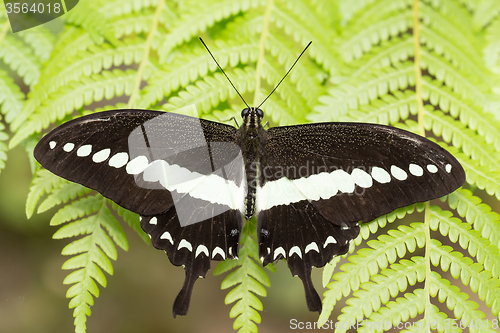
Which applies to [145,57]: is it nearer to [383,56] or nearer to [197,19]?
[197,19]

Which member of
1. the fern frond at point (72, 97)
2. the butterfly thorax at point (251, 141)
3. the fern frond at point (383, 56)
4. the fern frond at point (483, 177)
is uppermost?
the fern frond at point (383, 56)

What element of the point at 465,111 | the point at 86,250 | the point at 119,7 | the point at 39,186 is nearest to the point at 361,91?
the point at 465,111

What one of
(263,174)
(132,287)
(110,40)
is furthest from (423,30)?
(132,287)

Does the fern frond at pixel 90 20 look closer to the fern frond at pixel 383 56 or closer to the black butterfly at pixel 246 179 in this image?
the black butterfly at pixel 246 179

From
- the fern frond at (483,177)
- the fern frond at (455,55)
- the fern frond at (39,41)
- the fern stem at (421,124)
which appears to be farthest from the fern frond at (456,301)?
the fern frond at (39,41)

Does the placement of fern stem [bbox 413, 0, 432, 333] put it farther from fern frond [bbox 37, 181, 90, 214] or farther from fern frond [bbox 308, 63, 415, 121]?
fern frond [bbox 37, 181, 90, 214]

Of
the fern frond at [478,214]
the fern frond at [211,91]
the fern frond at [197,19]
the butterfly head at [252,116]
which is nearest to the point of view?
the fern frond at [478,214]
